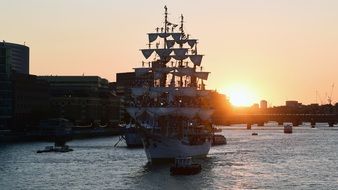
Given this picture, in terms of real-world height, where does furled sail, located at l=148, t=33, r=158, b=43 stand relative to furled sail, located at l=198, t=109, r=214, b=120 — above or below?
above

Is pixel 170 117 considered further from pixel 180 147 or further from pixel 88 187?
pixel 88 187

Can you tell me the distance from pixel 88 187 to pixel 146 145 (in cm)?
3222

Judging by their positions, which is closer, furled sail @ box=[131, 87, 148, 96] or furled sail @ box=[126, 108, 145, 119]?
furled sail @ box=[126, 108, 145, 119]

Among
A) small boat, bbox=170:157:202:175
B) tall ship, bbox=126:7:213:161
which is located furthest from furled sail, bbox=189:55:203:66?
small boat, bbox=170:157:202:175

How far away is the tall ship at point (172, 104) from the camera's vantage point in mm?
115500

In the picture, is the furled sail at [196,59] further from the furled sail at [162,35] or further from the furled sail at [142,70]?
the furled sail at [142,70]

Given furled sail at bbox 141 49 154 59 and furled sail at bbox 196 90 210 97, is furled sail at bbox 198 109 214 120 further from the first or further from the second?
furled sail at bbox 141 49 154 59

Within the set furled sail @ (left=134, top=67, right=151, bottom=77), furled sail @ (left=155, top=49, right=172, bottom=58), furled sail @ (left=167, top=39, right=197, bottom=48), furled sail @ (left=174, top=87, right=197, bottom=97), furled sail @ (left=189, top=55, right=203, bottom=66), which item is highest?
furled sail @ (left=167, top=39, right=197, bottom=48)

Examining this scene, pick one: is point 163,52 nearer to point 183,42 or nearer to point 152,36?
point 152,36

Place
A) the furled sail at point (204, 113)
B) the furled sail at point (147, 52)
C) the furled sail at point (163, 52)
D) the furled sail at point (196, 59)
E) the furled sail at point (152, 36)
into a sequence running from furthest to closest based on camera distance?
the furled sail at point (196, 59) < the furled sail at point (152, 36) < the furled sail at point (147, 52) < the furled sail at point (163, 52) < the furled sail at point (204, 113)

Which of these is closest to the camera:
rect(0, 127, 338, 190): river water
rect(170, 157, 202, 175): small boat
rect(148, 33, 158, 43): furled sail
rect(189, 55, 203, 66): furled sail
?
rect(0, 127, 338, 190): river water

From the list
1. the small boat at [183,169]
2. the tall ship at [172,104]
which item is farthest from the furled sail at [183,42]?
the small boat at [183,169]

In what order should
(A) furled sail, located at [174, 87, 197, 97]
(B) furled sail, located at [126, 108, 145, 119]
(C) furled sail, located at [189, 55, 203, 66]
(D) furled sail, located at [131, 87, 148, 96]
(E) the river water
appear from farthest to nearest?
(C) furled sail, located at [189, 55, 203, 66], (D) furled sail, located at [131, 87, 148, 96], (A) furled sail, located at [174, 87, 197, 97], (B) furled sail, located at [126, 108, 145, 119], (E) the river water

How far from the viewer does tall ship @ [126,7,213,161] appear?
115500mm
